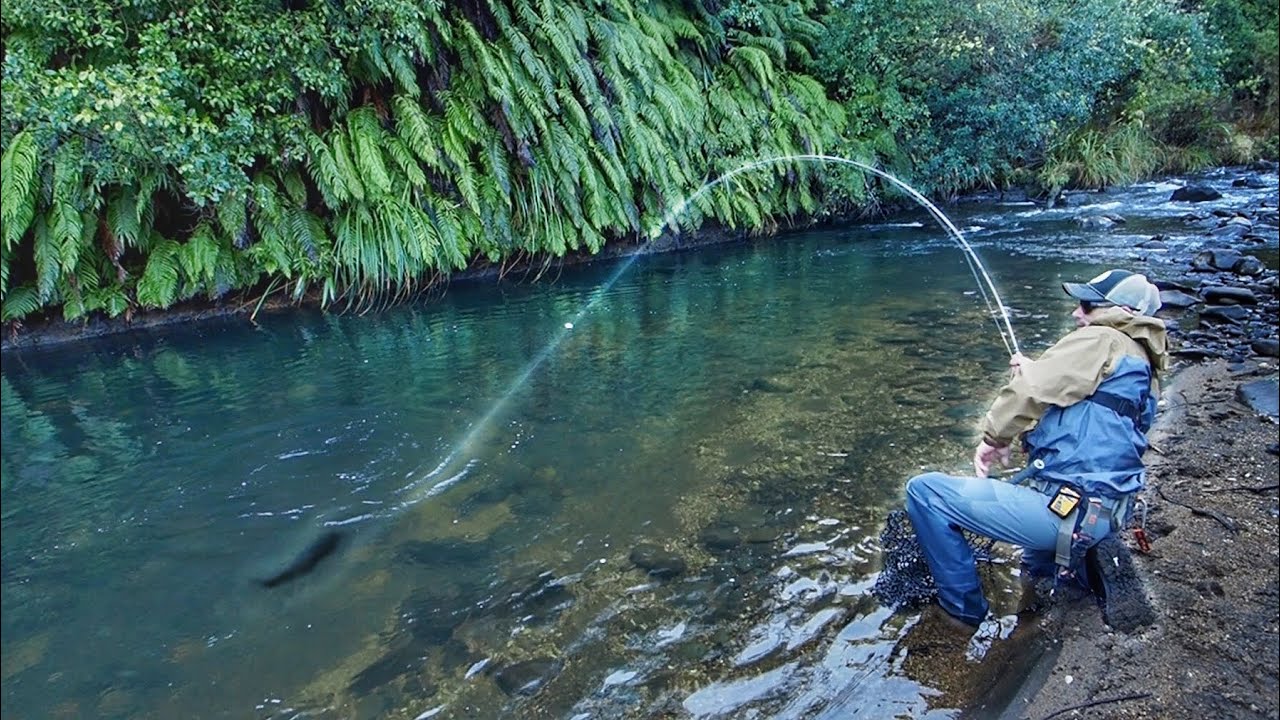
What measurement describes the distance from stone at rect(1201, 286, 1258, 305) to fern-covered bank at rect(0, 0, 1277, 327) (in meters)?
7.94

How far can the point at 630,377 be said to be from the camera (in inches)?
313

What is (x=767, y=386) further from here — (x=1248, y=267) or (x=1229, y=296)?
(x=1248, y=267)

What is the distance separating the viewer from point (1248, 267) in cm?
978

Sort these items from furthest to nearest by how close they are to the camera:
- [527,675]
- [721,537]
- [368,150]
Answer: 1. [368,150]
2. [721,537]
3. [527,675]

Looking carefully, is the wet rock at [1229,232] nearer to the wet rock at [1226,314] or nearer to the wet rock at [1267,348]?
the wet rock at [1226,314]

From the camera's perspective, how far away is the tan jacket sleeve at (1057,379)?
3148 millimetres

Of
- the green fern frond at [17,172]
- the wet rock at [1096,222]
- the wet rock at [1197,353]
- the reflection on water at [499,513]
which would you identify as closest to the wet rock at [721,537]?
the reflection on water at [499,513]

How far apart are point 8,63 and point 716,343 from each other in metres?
8.78

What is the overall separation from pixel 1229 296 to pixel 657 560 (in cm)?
765

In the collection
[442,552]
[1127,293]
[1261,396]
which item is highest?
[1127,293]

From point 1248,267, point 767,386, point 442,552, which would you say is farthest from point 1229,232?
point 442,552

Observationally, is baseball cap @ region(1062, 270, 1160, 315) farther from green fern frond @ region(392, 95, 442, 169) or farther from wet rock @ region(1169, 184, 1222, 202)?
wet rock @ region(1169, 184, 1222, 202)

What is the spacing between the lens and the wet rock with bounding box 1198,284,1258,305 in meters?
8.49

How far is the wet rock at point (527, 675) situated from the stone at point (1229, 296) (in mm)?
8523
